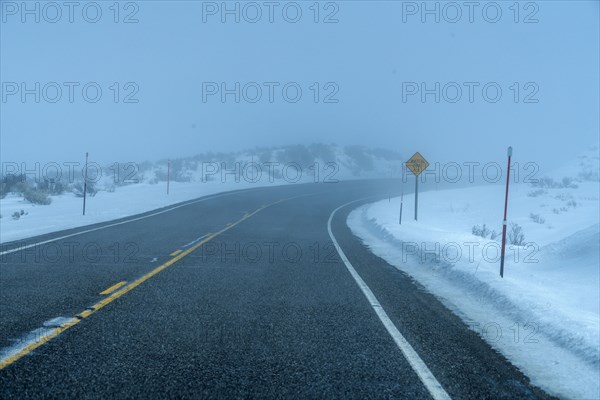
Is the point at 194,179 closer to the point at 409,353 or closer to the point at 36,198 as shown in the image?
the point at 36,198

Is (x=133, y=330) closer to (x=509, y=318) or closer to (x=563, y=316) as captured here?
(x=509, y=318)

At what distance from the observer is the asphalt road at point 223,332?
3807 millimetres

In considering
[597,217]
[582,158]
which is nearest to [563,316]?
[597,217]

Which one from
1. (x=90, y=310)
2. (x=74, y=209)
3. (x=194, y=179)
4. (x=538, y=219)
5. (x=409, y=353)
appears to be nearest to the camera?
(x=409, y=353)

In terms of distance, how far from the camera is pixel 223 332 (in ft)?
16.8

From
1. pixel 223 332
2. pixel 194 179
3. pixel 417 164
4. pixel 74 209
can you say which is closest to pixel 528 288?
pixel 223 332

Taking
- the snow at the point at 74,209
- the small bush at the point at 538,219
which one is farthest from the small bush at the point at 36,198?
the small bush at the point at 538,219

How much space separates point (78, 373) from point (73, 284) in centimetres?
366

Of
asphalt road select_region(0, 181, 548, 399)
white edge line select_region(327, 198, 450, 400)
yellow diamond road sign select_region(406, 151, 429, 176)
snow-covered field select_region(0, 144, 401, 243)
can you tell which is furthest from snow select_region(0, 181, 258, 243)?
yellow diamond road sign select_region(406, 151, 429, 176)

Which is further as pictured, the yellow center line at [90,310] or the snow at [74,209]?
the snow at [74,209]

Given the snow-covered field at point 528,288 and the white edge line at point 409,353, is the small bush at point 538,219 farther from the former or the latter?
the white edge line at point 409,353

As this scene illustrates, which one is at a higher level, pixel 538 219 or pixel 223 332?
pixel 538 219

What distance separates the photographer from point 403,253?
476 inches

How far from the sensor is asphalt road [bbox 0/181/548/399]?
12.5 feet
